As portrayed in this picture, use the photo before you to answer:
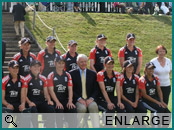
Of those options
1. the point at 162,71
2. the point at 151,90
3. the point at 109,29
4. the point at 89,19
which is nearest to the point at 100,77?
the point at 151,90

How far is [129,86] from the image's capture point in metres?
10.1

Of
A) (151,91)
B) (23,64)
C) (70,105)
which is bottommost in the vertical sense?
(70,105)

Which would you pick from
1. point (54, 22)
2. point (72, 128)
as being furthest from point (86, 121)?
point (54, 22)

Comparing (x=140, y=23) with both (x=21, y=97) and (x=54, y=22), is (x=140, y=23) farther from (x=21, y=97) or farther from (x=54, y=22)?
(x=21, y=97)

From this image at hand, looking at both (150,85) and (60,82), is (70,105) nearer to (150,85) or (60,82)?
(60,82)

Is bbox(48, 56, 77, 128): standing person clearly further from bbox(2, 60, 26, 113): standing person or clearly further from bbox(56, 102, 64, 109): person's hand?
bbox(2, 60, 26, 113): standing person

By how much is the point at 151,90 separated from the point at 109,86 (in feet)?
3.18

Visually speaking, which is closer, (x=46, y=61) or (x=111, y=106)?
(x=111, y=106)

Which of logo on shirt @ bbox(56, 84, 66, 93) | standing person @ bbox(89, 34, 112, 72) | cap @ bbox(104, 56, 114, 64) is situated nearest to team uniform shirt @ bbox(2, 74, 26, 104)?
logo on shirt @ bbox(56, 84, 66, 93)

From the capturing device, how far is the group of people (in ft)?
30.9

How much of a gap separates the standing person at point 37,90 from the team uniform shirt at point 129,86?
1671 millimetres

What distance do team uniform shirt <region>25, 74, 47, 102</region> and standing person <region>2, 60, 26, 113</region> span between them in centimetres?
18

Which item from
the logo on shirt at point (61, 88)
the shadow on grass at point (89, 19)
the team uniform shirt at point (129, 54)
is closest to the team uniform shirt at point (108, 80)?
the logo on shirt at point (61, 88)

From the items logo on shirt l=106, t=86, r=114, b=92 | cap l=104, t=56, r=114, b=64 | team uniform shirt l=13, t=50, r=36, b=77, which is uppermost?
cap l=104, t=56, r=114, b=64
